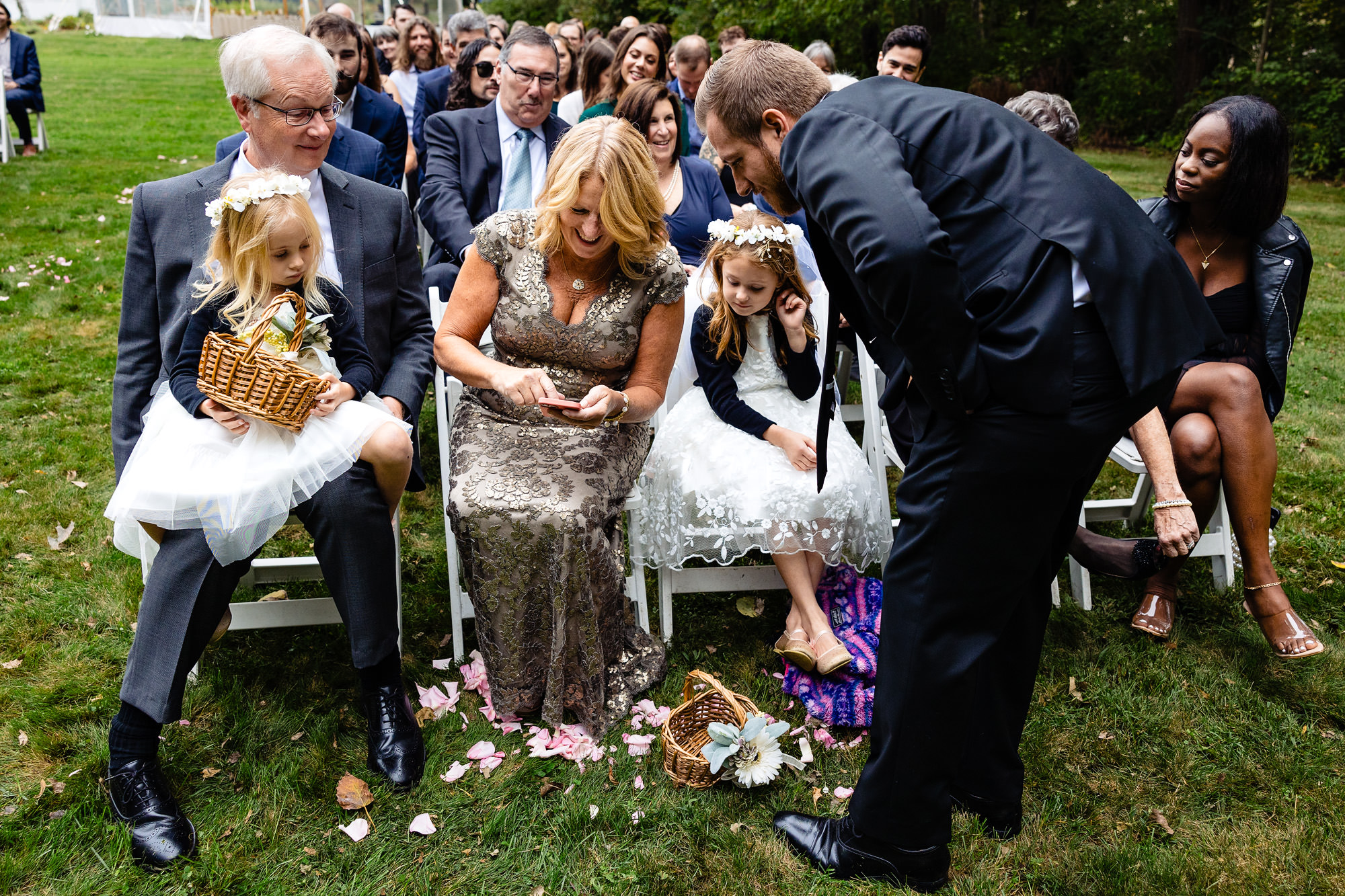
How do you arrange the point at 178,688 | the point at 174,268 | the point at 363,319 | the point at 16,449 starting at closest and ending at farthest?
the point at 178,688 → the point at 174,268 → the point at 363,319 → the point at 16,449

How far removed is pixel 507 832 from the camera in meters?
2.59

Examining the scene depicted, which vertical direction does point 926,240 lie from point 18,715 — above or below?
above

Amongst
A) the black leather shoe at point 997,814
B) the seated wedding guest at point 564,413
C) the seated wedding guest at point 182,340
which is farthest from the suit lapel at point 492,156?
the black leather shoe at point 997,814

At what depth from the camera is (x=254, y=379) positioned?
2430 mm

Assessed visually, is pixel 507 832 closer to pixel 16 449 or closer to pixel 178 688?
pixel 178 688

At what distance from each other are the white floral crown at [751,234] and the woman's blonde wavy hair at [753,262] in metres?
0.01

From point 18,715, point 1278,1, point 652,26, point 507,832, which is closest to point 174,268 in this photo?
point 18,715

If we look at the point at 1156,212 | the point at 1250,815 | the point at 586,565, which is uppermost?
the point at 1156,212

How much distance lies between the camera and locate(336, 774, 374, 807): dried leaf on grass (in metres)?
2.62

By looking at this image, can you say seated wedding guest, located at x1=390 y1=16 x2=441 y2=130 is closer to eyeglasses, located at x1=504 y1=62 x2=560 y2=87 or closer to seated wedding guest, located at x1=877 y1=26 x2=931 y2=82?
eyeglasses, located at x1=504 y1=62 x2=560 y2=87

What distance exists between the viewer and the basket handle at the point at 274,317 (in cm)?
244

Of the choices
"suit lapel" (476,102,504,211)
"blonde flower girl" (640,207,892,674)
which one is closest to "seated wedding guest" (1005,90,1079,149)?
"blonde flower girl" (640,207,892,674)

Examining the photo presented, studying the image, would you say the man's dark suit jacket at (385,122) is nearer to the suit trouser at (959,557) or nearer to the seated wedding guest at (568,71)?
the seated wedding guest at (568,71)

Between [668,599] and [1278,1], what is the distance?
19074 millimetres
